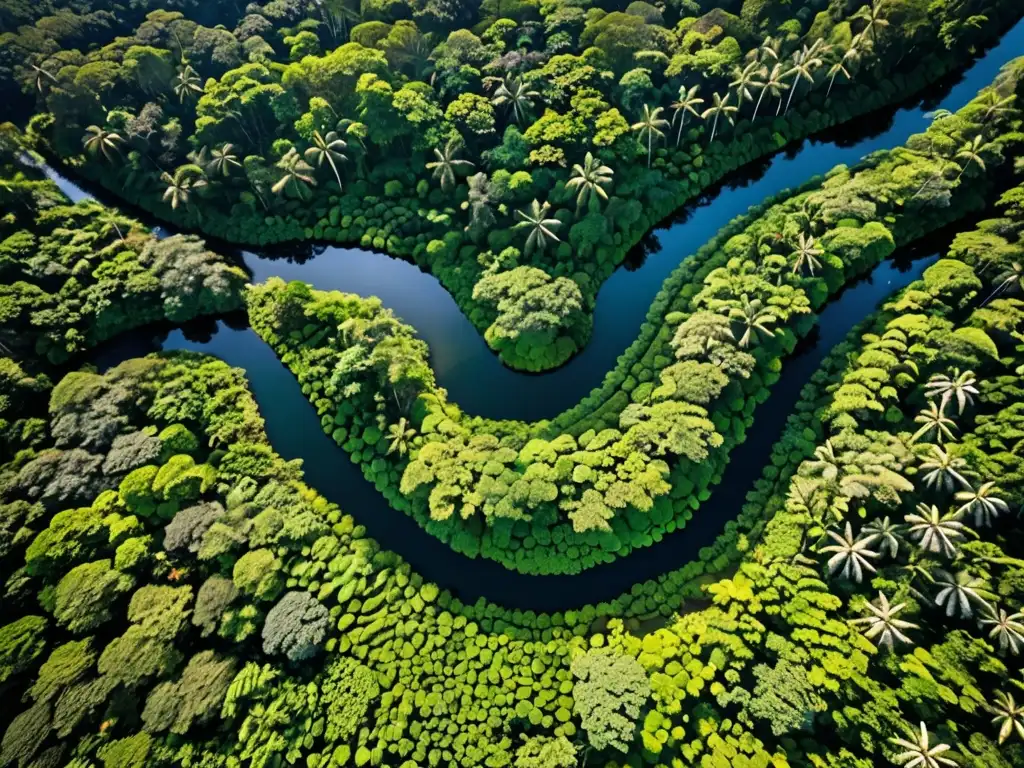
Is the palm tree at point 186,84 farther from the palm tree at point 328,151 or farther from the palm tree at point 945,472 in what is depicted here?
the palm tree at point 945,472

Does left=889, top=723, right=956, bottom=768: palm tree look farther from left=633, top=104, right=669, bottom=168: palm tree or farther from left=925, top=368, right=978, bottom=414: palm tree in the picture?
left=633, top=104, right=669, bottom=168: palm tree

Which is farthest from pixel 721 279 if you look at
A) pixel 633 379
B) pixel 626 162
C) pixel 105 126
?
pixel 105 126

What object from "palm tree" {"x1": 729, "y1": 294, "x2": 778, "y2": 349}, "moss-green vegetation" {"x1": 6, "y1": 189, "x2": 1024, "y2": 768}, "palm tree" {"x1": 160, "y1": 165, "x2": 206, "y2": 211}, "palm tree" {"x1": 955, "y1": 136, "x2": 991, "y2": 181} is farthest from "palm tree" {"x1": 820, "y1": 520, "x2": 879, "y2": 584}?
"palm tree" {"x1": 160, "y1": 165, "x2": 206, "y2": 211}

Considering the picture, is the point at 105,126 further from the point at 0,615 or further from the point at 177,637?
the point at 177,637

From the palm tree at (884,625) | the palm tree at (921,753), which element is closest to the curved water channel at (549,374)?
the palm tree at (884,625)

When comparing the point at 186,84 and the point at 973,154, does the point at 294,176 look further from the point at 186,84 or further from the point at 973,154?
the point at 973,154
